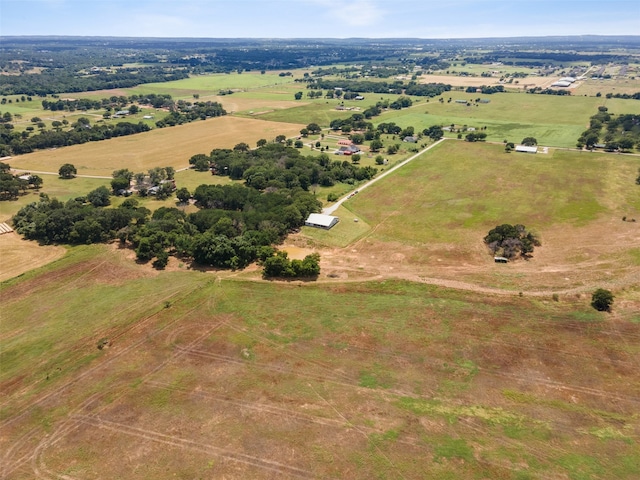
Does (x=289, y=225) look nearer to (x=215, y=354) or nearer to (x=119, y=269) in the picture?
(x=119, y=269)

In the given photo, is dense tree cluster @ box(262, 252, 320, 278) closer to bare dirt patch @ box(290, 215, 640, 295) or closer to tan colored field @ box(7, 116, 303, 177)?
bare dirt patch @ box(290, 215, 640, 295)

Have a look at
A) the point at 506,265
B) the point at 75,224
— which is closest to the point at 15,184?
the point at 75,224

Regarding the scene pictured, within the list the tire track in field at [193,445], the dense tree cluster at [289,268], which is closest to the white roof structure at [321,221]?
the dense tree cluster at [289,268]

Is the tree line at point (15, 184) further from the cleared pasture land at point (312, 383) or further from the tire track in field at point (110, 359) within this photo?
the tire track in field at point (110, 359)

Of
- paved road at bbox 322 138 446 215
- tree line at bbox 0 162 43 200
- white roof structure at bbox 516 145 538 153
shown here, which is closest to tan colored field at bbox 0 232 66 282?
tree line at bbox 0 162 43 200

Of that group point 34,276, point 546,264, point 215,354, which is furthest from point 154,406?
point 546,264

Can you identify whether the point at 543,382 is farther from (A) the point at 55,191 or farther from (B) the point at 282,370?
(A) the point at 55,191
